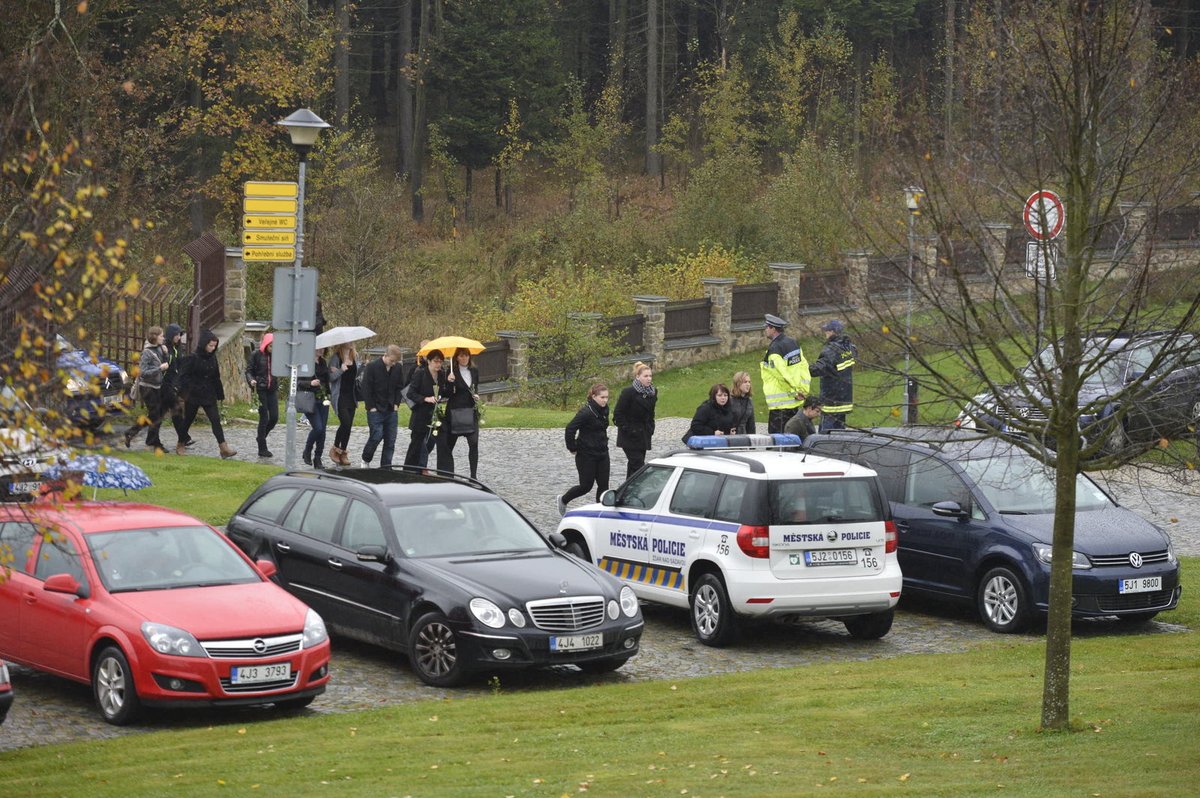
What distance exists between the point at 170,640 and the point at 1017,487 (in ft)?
27.4

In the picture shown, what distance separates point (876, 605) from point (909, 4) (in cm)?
5952

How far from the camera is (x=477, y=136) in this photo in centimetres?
6525

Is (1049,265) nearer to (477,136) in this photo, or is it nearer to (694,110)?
(477,136)

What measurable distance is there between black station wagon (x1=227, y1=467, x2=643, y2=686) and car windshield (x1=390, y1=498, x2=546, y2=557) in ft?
0.04

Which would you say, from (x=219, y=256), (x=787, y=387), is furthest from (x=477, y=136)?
(x=787, y=387)

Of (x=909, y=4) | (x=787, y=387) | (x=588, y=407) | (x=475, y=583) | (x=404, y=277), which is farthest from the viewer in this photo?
(x=909, y=4)

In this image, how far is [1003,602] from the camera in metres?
15.6

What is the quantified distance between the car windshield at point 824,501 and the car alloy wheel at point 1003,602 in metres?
1.55

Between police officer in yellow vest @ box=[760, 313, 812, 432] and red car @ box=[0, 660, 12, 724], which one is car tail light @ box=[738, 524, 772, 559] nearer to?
red car @ box=[0, 660, 12, 724]

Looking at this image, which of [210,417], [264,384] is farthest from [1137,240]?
[210,417]

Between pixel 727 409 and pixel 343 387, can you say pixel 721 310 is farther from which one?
pixel 727 409

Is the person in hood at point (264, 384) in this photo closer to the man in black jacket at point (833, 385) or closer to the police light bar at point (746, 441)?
the man in black jacket at point (833, 385)

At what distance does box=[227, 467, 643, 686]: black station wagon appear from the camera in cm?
1307

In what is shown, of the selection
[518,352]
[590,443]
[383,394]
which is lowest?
[590,443]
